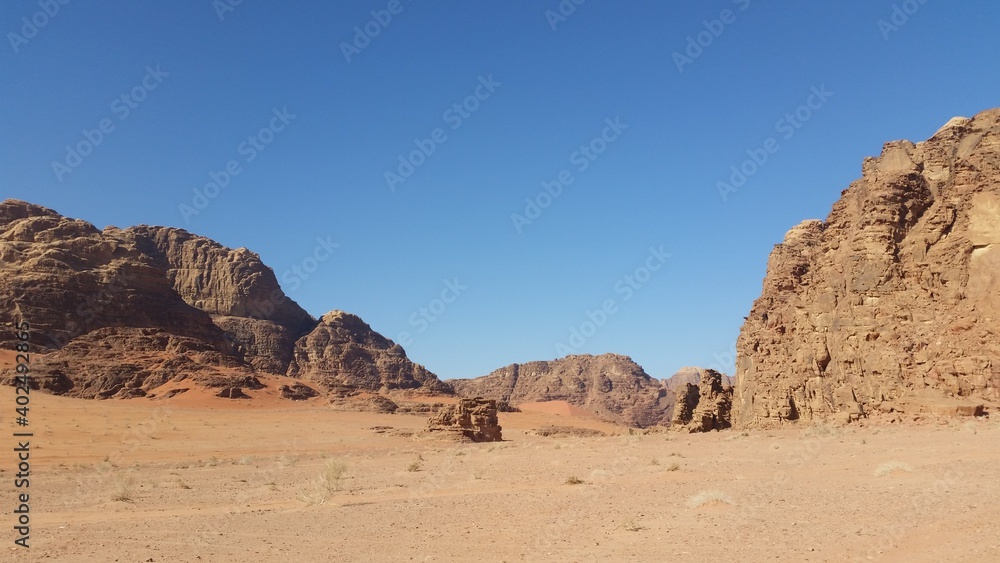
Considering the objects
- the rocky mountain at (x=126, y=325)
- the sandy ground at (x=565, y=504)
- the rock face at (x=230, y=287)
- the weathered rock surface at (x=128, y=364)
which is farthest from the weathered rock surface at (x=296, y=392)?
the sandy ground at (x=565, y=504)

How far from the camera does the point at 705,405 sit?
32438 millimetres

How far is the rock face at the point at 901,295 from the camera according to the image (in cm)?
2069

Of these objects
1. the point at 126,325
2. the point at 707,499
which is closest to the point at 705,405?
the point at 707,499

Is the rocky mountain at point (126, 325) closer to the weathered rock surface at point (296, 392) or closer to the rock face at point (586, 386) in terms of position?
the weathered rock surface at point (296, 392)

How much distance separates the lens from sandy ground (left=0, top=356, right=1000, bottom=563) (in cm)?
755

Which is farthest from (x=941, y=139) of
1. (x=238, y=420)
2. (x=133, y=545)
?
(x=238, y=420)

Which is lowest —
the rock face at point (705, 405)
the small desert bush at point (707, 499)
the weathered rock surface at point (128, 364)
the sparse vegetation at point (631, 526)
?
the sparse vegetation at point (631, 526)

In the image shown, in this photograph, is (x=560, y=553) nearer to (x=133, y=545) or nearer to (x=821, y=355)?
(x=133, y=545)

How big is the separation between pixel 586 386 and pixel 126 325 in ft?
230

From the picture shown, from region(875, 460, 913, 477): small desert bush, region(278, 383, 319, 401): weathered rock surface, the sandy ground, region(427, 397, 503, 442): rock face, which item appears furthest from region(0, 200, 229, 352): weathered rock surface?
region(875, 460, 913, 477): small desert bush

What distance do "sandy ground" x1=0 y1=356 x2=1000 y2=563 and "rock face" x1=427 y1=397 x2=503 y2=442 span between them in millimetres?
9120

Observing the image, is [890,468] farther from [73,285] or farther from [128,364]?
[73,285]

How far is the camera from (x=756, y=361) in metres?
29.2

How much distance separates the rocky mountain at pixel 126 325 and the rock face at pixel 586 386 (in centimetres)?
2879
